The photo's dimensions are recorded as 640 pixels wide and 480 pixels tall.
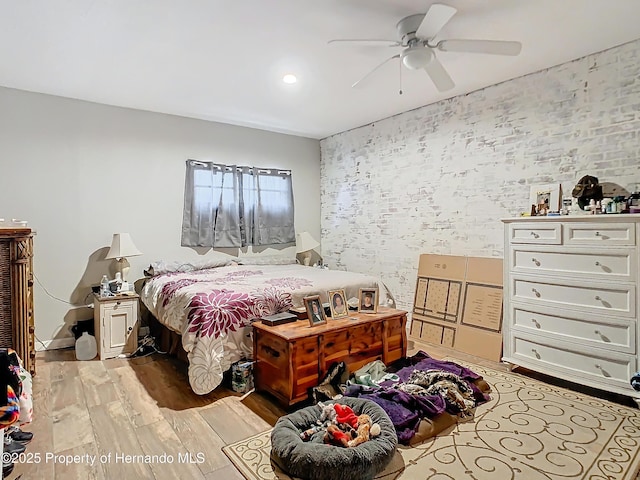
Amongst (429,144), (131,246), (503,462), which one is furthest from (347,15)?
(131,246)

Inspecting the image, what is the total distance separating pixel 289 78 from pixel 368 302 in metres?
2.15

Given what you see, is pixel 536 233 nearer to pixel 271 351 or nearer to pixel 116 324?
pixel 271 351

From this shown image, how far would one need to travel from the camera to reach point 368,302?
3.23 metres

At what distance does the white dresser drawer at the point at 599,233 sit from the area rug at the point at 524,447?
1.11 m

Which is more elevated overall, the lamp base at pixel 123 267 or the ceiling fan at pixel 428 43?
the ceiling fan at pixel 428 43

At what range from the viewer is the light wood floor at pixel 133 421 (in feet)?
6.44

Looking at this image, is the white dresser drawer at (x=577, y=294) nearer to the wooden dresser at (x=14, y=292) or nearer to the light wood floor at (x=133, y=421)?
the light wood floor at (x=133, y=421)

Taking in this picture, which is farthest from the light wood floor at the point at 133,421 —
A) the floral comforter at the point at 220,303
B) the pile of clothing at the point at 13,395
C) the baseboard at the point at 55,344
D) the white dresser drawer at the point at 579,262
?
the white dresser drawer at the point at 579,262

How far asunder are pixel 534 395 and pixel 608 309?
0.79 m

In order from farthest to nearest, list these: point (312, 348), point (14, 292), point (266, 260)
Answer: point (266, 260)
point (14, 292)
point (312, 348)

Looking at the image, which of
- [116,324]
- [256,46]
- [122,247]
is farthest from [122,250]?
[256,46]

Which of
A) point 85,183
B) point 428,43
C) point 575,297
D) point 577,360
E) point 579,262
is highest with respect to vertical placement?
point 428,43

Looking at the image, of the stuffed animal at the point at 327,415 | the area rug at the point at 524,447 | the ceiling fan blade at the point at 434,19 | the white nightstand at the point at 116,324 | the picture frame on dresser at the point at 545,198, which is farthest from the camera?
the white nightstand at the point at 116,324

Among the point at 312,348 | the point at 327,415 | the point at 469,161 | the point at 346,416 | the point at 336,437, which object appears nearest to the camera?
the point at 336,437
